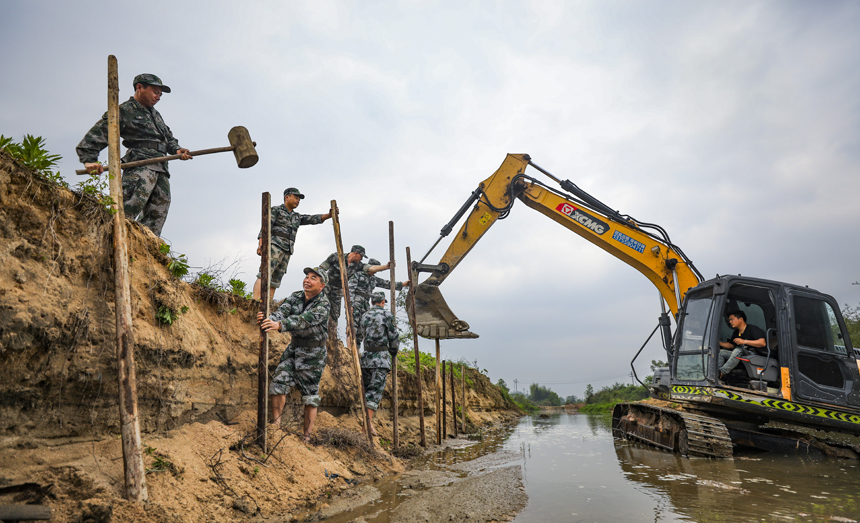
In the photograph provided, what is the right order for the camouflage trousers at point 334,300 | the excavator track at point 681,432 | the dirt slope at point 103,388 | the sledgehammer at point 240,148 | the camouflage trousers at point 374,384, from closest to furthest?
1. the dirt slope at point 103,388
2. the sledgehammer at point 240,148
3. the excavator track at point 681,432
4. the camouflage trousers at point 374,384
5. the camouflage trousers at point 334,300

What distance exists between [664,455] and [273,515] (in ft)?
21.6

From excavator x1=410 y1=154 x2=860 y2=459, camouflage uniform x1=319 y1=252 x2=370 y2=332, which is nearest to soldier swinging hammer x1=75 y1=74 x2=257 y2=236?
camouflage uniform x1=319 y1=252 x2=370 y2=332

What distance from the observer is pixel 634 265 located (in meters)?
10.7

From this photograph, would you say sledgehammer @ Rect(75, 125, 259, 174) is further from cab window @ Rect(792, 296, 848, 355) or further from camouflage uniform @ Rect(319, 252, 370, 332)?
cab window @ Rect(792, 296, 848, 355)

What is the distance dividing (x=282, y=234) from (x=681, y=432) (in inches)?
289

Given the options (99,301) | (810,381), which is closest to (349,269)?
(99,301)

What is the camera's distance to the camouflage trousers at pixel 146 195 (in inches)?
205

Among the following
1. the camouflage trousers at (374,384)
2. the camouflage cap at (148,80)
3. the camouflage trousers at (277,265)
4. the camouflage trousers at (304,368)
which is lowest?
the camouflage trousers at (374,384)

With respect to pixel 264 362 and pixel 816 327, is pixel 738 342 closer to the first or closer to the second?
pixel 816 327

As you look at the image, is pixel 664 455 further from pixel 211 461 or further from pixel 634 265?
pixel 211 461

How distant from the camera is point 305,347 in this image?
614cm

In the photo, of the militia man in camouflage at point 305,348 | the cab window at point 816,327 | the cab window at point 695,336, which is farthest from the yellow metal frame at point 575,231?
the militia man in camouflage at point 305,348

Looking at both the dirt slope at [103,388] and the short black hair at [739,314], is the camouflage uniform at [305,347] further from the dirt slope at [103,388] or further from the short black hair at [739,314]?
the short black hair at [739,314]

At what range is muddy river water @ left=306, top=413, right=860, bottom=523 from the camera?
13.7ft
